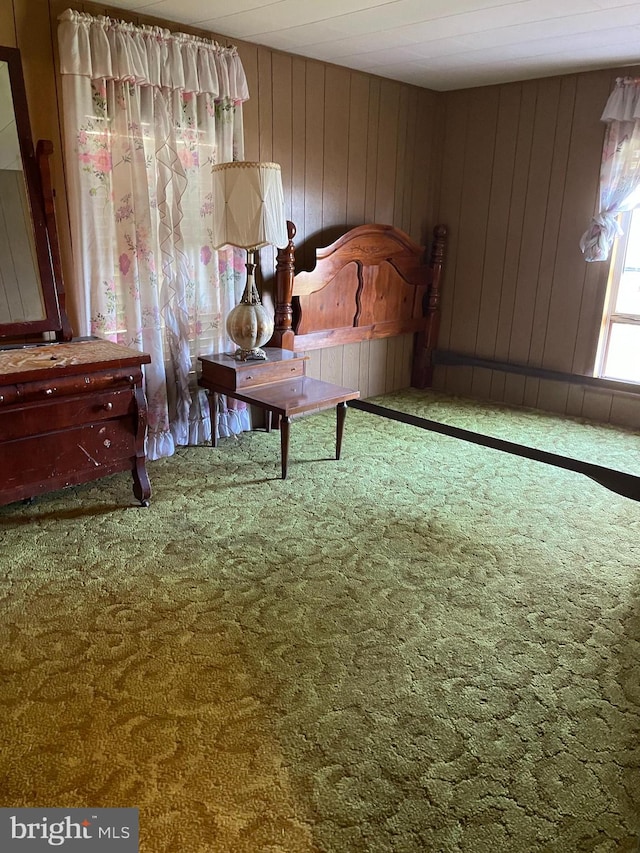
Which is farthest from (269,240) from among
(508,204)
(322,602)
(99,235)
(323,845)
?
(323,845)

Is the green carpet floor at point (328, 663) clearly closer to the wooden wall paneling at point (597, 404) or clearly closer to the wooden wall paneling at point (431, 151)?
the wooden wall paneling at point (597, 404)

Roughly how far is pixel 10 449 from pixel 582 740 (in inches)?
87.8

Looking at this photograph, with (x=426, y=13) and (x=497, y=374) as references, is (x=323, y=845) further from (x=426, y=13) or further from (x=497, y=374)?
(x=497, y=374)

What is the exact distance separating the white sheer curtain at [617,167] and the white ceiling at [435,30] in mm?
207

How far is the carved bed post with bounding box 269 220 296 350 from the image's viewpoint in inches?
156

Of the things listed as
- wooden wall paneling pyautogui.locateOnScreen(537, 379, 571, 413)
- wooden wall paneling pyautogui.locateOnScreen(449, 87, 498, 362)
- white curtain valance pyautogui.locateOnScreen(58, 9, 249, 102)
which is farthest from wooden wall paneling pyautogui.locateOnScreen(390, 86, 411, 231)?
wooden wall paneling pyautogui.locateOnScreen(537, 379, 571, 413)

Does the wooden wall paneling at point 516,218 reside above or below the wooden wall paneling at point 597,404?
above

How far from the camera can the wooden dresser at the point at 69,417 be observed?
2539 millimetres

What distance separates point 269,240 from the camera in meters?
3.29

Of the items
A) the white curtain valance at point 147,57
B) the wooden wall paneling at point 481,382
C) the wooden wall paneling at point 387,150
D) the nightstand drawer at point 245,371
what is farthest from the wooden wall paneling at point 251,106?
the wooden wall paneling at point 481,382

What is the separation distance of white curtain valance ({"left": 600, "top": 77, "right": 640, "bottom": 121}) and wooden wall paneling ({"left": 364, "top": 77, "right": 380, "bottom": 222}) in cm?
150

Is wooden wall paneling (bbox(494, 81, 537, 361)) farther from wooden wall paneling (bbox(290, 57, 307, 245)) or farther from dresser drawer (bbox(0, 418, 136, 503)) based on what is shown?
dresser drawer (bbox(0, 418, 136, 503))

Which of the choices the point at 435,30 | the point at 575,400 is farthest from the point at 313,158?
the point at 575,400

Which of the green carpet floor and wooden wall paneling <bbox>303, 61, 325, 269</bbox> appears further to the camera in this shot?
wooden wall paneling <bbox>303, 61, 325, 269</bbox>
